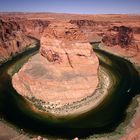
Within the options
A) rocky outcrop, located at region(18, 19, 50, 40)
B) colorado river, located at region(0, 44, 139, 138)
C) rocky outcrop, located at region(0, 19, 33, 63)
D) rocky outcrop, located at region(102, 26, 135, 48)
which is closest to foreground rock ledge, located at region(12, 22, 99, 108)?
colorado river, located at region(0, 44, 139, 138)

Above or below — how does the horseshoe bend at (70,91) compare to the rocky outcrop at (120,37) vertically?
below

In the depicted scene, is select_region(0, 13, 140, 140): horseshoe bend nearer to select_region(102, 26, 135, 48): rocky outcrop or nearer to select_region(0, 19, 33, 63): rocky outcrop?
select_region(0, 19, 33, 63): rocky outcrop

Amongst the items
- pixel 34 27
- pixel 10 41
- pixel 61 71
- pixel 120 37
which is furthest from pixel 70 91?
pixel 34 27

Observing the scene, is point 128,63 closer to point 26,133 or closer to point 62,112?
point 62,112

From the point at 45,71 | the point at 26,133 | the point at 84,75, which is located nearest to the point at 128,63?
the point at 84,75

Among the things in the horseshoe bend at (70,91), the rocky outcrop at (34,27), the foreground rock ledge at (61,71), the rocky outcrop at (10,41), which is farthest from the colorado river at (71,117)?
the rocky outcrop at (34,27)

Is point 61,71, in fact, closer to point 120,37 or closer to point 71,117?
point 71,117

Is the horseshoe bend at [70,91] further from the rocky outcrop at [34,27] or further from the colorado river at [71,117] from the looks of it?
the rocky outcrop at [34,27]
